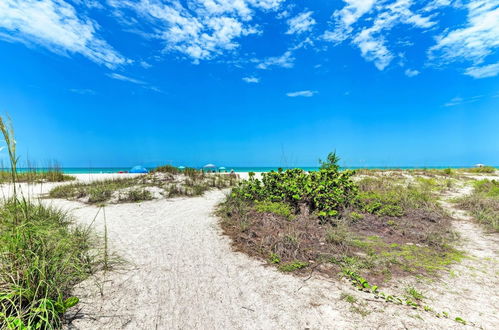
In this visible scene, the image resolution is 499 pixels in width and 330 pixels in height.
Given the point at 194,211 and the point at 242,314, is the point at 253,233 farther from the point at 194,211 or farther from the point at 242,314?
the point at 194,211

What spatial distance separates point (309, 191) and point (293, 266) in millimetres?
2658

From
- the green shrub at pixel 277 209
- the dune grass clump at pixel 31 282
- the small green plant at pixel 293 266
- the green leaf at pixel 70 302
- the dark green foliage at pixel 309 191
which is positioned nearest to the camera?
the dune grass clump at pixel 31 282

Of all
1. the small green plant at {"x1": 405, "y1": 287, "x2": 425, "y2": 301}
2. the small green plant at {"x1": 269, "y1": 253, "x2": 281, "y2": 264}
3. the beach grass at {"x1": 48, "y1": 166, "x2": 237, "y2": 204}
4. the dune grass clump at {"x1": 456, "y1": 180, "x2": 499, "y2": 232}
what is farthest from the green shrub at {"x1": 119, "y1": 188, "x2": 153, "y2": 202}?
the dune grass clump at {"x1": 456, "y1": 180, "x2": 499, "y2": 232}

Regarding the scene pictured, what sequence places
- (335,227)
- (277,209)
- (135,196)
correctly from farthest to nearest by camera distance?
(135,196) < (277,209) < (335,227)

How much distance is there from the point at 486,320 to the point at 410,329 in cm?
99

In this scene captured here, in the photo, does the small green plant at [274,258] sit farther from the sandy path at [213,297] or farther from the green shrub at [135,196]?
the green shrub at [135,196]

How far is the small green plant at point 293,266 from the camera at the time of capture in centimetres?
363

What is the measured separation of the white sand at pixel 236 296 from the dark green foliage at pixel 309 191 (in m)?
2.57

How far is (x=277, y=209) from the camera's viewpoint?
232 inches

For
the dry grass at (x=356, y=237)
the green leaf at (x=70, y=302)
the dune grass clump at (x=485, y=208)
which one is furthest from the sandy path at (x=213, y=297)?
the dune grass clump at (x=485, y=208)

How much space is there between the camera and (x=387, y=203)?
7062mm

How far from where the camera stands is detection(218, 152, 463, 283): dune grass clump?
12.6ft

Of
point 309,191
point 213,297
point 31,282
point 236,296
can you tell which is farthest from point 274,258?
point 31,282

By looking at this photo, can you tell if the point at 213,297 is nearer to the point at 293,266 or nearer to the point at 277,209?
the point at 293,266
